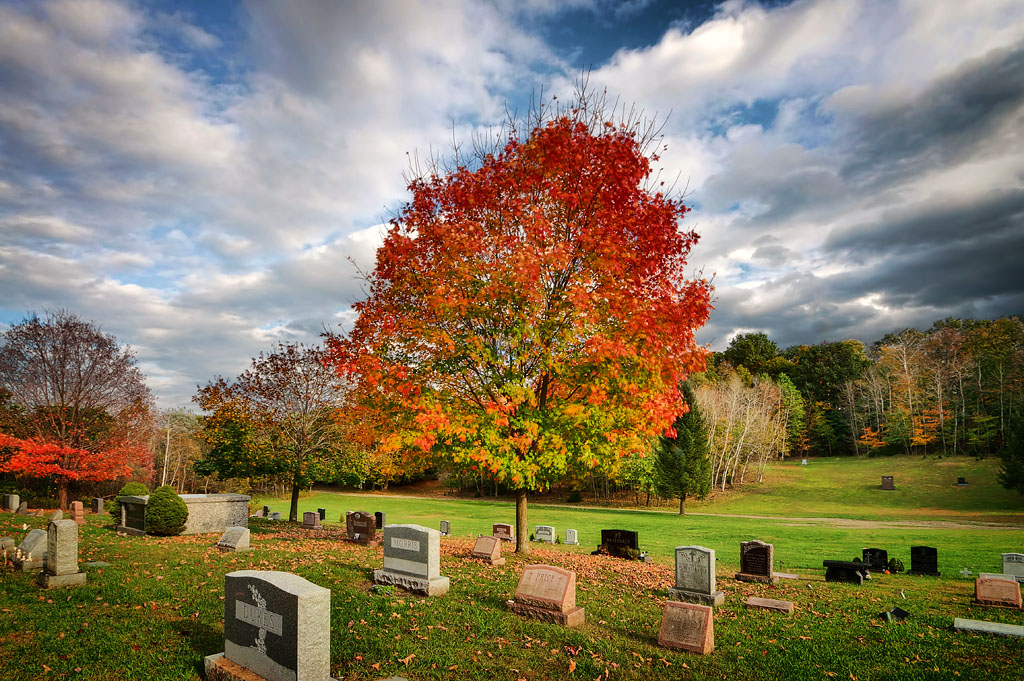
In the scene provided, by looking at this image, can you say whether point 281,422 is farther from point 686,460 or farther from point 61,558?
point 686,460

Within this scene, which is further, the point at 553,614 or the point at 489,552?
the point at 489,552

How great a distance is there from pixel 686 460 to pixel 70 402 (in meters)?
40.0

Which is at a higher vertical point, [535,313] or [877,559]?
[535,313]

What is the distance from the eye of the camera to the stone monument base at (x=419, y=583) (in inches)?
441

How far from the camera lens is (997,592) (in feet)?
39.8

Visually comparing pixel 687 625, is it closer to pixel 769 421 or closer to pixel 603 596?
pixel 603 596

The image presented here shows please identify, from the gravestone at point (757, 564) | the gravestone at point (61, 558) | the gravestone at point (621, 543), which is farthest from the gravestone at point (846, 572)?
the gravestone at point (61, 558)

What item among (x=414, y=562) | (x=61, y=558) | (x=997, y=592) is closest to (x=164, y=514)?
(x=61, y=558)

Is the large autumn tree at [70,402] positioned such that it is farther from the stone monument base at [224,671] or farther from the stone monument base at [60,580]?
the stone monument base at [224,671]

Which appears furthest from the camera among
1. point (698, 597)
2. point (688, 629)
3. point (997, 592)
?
point (997, 592)

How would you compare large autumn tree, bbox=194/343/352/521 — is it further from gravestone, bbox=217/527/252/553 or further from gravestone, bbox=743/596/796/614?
gravestone, bbox=743/596/796/614

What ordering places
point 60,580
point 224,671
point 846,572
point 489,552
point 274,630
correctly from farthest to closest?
point 846,572 → point 489,552 → point 60,580 → point 224,671 → point 274,630

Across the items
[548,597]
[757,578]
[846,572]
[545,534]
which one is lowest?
[545,534]

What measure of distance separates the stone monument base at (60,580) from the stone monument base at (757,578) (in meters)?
15.3
